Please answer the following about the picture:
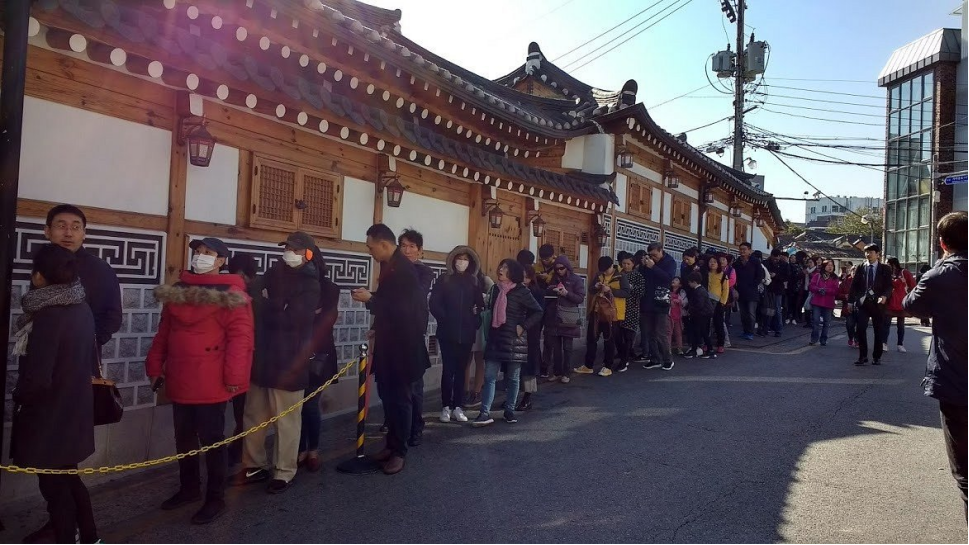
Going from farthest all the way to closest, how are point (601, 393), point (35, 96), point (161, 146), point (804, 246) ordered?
point (804, 246) → point (601, 393) → point (161, 146) → point (35, 96)

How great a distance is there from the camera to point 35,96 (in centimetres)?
461

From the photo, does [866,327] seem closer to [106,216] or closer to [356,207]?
[356,207]

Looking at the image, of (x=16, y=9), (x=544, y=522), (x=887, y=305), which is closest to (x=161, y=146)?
(x=16, y=9)

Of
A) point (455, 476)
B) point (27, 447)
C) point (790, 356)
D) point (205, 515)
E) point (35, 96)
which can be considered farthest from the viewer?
point (790, 356)

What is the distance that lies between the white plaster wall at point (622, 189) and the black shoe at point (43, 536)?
40.3ft

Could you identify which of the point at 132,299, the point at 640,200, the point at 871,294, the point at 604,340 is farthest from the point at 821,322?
the point at 132,299

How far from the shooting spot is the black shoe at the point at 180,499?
14.2 ft

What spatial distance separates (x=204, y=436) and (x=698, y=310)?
9.30m

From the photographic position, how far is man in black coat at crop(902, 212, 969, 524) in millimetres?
3861

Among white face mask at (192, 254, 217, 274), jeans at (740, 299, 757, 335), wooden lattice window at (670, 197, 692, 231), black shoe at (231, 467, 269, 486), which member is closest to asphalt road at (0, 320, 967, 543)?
black shoe at (231, 467, 269, 486)

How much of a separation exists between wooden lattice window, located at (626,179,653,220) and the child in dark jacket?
12.8ft

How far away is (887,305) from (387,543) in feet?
32.2

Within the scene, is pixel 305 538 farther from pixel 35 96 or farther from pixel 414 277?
pixel 35 96

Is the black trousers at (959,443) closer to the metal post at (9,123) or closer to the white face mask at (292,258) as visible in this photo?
the white face mask at (292,258)
